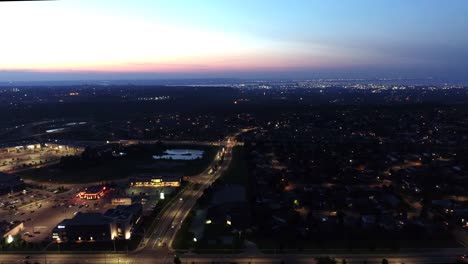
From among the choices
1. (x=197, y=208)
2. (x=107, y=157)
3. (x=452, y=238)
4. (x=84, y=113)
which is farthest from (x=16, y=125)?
(x=452, y=238)

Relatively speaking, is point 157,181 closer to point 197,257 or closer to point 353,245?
point 197,257

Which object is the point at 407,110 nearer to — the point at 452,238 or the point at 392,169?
the point at 392,169

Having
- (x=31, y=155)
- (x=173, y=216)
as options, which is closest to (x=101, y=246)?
(x=173, y=216)

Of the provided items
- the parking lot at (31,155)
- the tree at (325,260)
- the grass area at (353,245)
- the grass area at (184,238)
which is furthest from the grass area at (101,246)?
the parking lot at (31,155)

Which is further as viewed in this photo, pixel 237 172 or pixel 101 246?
pixel 237 172

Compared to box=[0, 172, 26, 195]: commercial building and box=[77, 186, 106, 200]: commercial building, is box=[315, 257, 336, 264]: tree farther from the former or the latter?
box=[0, 172, 26, 195]: commercial building

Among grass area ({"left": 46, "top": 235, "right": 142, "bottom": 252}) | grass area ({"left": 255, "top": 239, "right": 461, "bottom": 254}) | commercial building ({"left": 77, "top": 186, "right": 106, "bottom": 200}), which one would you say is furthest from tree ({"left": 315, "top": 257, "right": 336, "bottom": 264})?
commercial building ({"left": 77, "top": 186, "right": 106, "bottom": 200})

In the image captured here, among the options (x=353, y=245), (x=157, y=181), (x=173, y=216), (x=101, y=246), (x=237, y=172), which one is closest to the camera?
(x=353, y=245)
